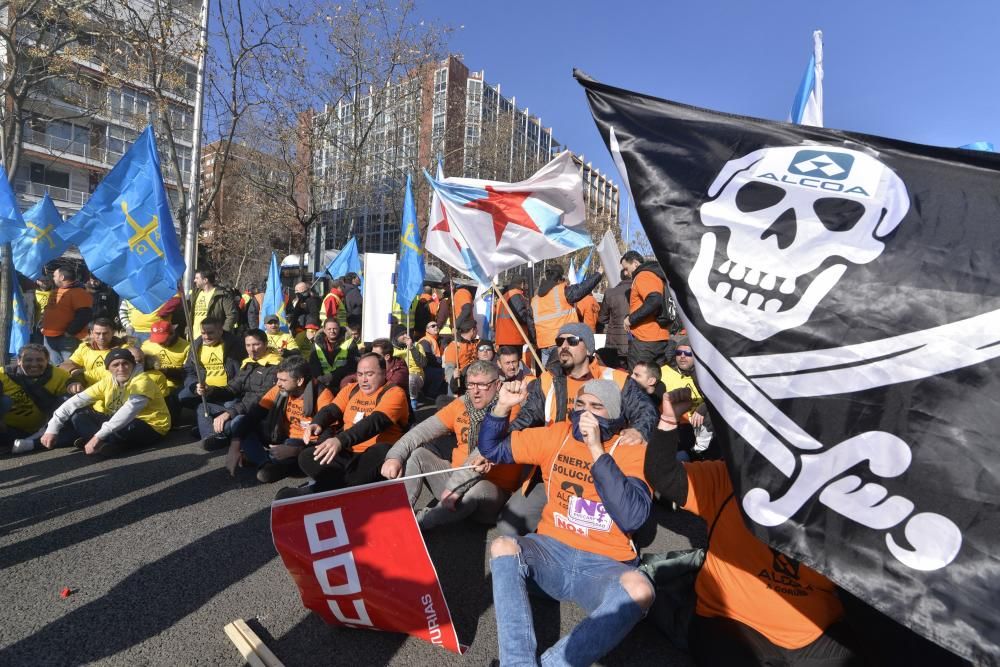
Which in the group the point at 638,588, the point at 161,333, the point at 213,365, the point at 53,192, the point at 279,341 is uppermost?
the point at 53,192

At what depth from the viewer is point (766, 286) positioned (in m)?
1.56

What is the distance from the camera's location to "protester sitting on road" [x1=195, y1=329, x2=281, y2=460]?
5527 mm

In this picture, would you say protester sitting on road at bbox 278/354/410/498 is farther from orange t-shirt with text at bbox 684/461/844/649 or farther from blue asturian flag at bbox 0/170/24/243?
blue asturian flag at bbox 0/170/24/243

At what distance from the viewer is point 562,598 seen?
2738 millimetres

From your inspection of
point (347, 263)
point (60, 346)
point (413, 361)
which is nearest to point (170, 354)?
point (60, 346)

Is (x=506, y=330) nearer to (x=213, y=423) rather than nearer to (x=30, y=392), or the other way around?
(x=213, y=423)

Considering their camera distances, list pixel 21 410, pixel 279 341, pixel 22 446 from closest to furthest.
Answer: pixel 22 446
pixel 21 410
pixel 279 341

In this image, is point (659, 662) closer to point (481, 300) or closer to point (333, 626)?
point (333, 626)

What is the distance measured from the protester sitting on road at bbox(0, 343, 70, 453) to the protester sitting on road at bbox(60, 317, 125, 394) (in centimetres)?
17

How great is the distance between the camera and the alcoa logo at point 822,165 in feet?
5.32

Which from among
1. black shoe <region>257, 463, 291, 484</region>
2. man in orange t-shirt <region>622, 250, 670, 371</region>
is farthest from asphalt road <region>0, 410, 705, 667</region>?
man in orange t-shirt <region>622, 250, 670, 371</region>

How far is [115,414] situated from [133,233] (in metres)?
1.93

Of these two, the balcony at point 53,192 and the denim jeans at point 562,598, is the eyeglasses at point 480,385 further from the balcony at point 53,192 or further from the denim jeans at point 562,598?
the balcony at point 53,192

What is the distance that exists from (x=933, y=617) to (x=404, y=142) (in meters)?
25.4
